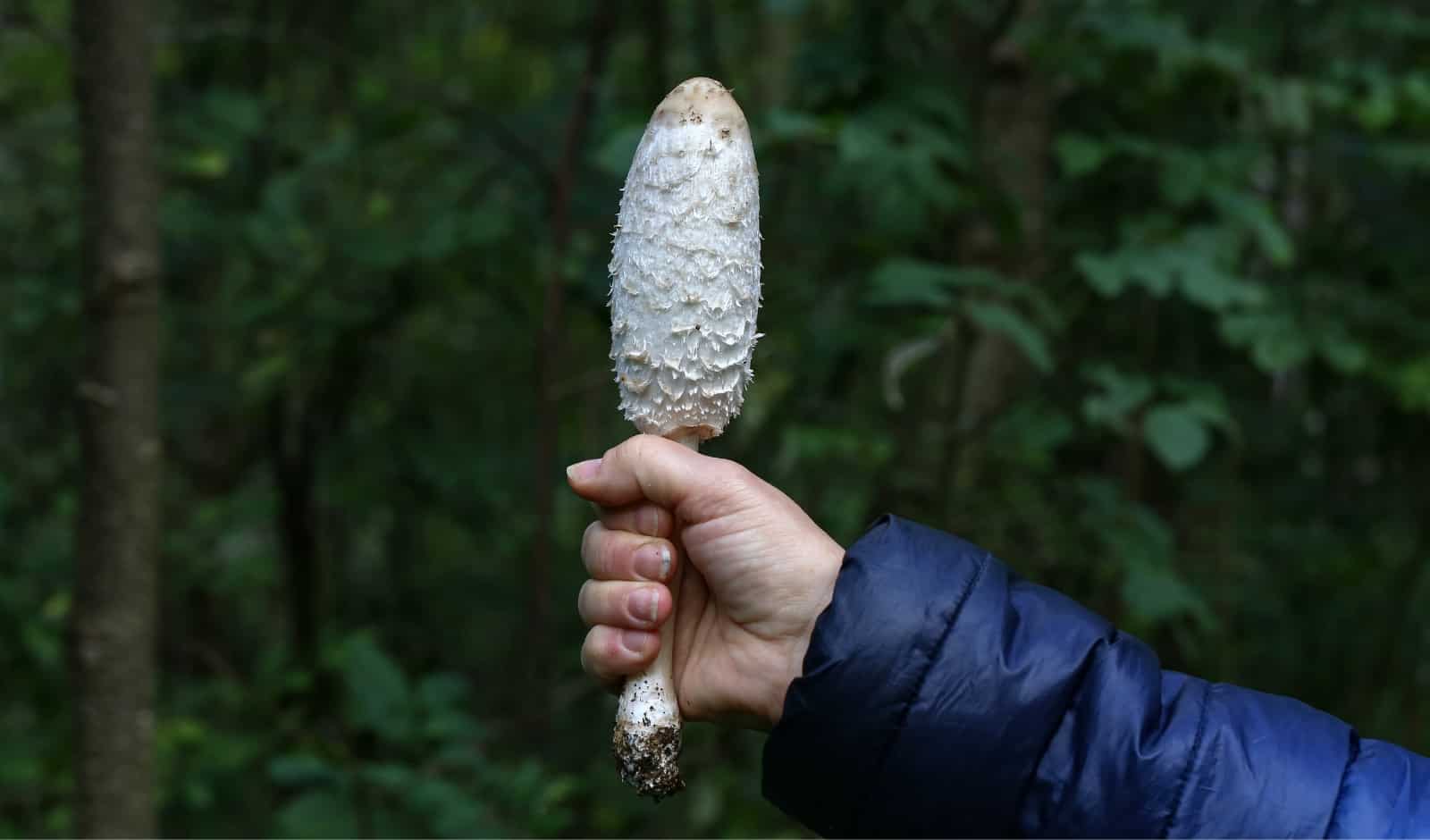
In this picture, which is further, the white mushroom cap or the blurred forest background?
the blurred forest background

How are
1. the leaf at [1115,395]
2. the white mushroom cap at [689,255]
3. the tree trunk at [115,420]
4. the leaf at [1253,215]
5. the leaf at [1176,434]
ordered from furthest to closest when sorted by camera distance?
the leaf at [1253,215] < the leaf at [1115,395] < the leaf at [1176,434] < the tree trunk at [115,420] < the white mushroom cap at [689,255]

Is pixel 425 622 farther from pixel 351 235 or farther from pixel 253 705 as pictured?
pixel 351 235

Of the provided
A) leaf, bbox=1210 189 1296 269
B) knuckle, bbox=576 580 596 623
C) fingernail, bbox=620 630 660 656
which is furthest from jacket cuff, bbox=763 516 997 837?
leaf, bbox=1210 189 1296 269

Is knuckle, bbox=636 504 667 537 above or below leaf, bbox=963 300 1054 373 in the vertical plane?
below

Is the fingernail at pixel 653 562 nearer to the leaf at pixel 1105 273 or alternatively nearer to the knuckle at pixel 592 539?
the knuckle at pixel 592 539

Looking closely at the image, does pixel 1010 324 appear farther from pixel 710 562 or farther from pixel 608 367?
pixel 608 367

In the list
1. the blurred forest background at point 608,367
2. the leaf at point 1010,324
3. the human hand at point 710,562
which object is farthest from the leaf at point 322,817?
the leaf at point 1010,324

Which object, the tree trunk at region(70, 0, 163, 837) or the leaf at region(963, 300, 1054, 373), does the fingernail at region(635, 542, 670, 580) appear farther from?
the tree trunk at region(70, 0, 163, 837)

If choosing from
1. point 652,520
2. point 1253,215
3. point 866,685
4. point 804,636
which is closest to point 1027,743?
point 866,685
